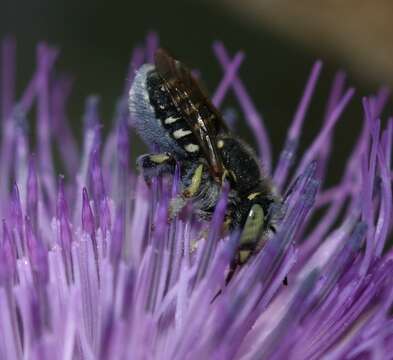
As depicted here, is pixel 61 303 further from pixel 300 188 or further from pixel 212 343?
pixel 300 188

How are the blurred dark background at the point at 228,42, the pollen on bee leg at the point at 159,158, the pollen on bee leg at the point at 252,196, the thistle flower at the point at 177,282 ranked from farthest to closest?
the blurred dark background at the point at 228,42 → the pollen on bee leg at the point at 159,158 → the pollen on bee leg at the point at 252,196 → the thistle flower at the point at 177,282

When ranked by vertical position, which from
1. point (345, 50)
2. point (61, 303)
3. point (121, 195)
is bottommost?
point (61, 303)

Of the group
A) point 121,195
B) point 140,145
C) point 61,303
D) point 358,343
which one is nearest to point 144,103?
point 121,195

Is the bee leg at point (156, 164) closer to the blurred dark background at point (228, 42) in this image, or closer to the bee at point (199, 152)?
the bee at point (199, 152)

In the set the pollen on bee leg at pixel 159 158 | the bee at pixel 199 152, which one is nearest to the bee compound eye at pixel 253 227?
the bee at pixel 199 152

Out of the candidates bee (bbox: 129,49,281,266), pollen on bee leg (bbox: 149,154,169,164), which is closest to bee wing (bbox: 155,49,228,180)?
bee (bbox: 129,49,281,266)

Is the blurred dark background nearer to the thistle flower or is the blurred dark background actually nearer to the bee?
the thistle flower
